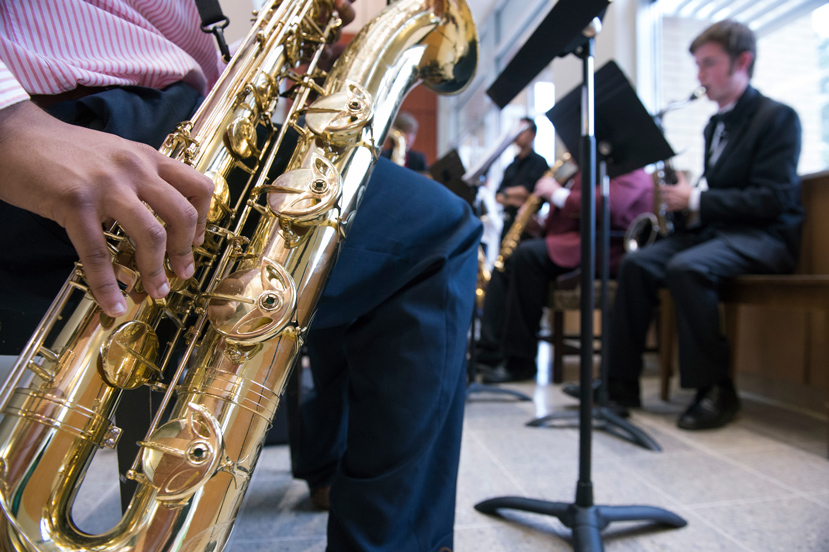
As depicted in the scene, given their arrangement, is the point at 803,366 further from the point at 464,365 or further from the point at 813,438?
the point at 464,365

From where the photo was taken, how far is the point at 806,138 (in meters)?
2.71

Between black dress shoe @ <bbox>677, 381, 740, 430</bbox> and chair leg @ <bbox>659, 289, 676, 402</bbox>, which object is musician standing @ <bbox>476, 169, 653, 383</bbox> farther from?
black dress shoe @ <bbox>677, 381, 740, 430</bbox>

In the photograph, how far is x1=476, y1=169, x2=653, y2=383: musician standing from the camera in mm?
2846

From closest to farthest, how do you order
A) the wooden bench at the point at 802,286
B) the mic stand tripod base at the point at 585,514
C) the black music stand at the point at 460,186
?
the mic stand tripod base at the point at 585,514, the wooden bench at the point at 802,286, the black music stand at the point at 460,186


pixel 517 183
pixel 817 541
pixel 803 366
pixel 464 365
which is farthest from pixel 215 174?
pixel 517 183

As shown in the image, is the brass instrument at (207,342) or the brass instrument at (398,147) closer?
the brass instrument at (207,342)

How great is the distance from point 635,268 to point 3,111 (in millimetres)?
2391

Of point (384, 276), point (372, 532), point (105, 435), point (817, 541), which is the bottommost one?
point (817, 541)

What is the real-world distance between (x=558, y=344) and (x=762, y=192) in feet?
4.16

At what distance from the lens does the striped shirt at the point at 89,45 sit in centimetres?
50

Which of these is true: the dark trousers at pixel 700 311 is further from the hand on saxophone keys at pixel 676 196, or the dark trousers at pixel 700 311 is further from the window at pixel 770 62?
the window at pixel 770 62

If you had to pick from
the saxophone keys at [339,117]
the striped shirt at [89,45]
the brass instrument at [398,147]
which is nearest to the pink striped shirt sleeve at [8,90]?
the striped shirt at [89,45]

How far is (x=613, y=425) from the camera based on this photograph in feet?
6.26

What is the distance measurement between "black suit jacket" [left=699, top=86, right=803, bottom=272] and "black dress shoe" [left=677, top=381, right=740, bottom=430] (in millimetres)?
543
